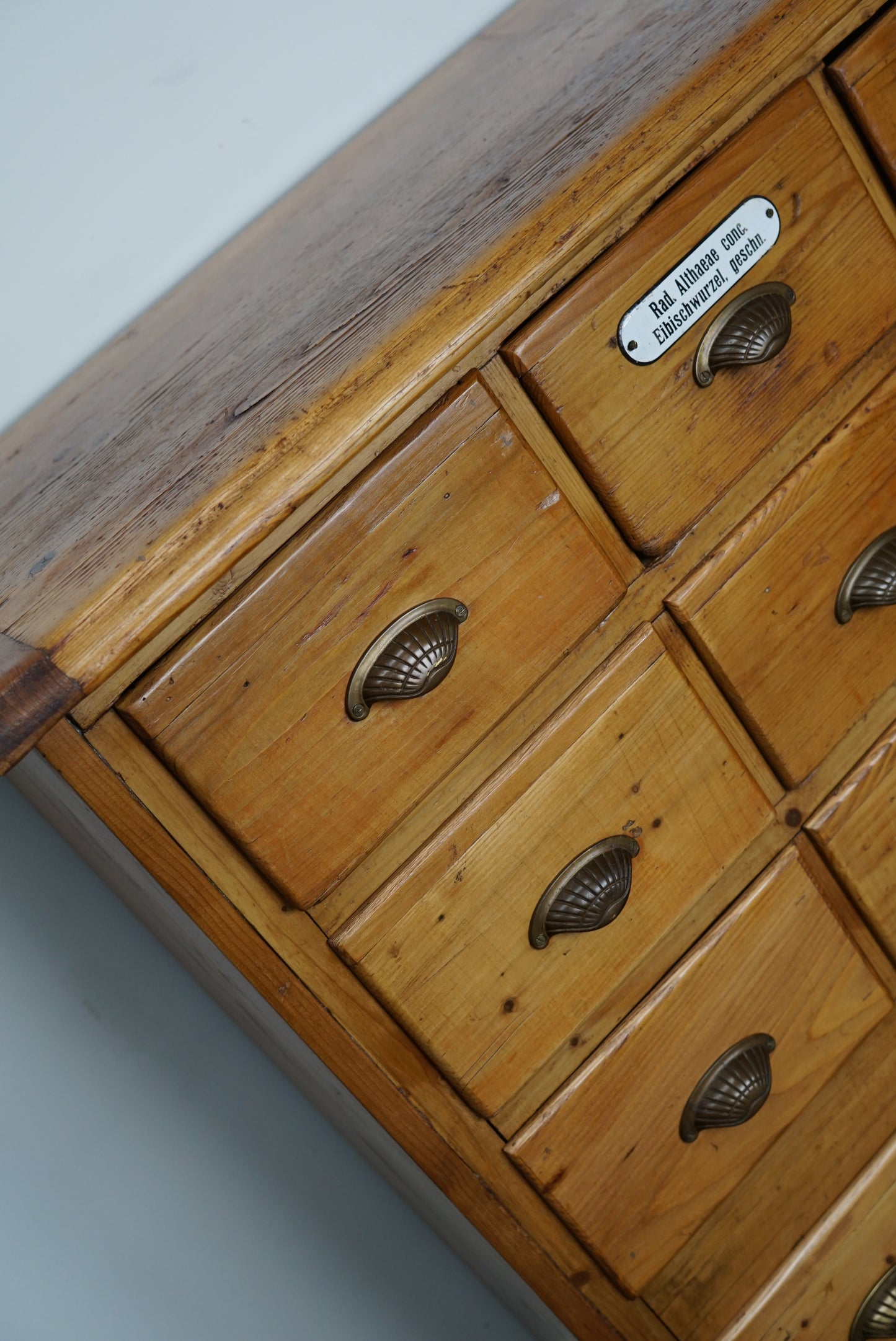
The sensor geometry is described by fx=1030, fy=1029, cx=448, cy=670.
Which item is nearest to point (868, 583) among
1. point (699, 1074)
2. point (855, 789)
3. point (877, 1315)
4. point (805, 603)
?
point (805, 603)

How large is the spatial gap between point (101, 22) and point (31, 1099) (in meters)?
1.10

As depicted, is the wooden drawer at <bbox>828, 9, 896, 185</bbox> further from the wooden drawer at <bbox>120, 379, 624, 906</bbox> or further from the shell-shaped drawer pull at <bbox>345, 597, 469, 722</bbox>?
the shell-shaped drawer pull at <bbox>345, 597, 469, 722</bbox>

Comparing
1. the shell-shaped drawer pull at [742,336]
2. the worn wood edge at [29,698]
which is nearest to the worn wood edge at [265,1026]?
the worn wood edge at [29,698]

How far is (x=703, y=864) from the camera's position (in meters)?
0.78

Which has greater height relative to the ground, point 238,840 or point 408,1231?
point 238,840

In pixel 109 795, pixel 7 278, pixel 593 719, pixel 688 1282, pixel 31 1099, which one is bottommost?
pixel 688 1282

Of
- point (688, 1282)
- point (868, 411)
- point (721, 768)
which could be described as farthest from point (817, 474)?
point (688, 1282)

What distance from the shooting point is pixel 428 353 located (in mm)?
579

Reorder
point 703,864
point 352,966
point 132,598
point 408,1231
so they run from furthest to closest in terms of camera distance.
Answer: point 408,1231 → point 703,864 → point 352,966 → point 132,598

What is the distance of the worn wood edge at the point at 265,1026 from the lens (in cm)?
70

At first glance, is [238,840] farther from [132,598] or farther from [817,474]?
[817,474]

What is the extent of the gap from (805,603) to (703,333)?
0.74ft

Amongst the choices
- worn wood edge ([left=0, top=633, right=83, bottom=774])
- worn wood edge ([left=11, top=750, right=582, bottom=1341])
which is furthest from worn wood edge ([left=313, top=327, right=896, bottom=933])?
worn wood edge ([left=0, top=633, right=83, bottom=774])

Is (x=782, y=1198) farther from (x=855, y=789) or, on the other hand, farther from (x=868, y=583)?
(x=868, y=583)
